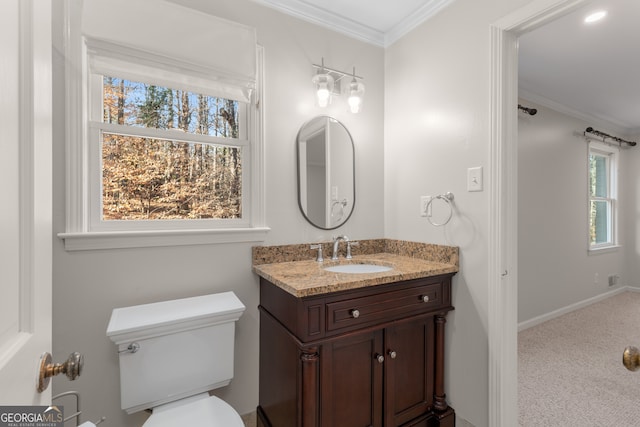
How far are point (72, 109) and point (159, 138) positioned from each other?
362 mm

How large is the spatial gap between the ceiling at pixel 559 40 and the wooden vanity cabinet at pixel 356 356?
5.44 ft

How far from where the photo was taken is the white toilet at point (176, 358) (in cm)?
123

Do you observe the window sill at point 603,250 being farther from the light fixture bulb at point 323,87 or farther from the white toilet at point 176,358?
the white toilet at point 176,358

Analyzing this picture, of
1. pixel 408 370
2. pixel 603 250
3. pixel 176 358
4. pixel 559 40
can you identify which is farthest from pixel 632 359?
pixel 603 250

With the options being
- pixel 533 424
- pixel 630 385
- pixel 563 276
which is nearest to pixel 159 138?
pixel 533 424

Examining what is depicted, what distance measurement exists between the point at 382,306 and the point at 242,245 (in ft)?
2.73

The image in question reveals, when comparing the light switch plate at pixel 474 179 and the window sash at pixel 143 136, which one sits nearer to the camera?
the window sash at pixel 143 136

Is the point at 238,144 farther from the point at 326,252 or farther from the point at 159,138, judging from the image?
the point at 326,252

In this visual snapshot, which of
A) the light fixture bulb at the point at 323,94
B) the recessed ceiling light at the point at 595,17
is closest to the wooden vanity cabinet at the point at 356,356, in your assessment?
the light fixture bulb at the point at 323,94

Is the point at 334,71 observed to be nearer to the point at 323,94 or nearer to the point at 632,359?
the point at 323,94

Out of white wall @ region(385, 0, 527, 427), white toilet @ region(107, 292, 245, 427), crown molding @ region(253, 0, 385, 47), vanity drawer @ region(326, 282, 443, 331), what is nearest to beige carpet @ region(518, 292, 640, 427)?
white wall @ region(385, 0, 527, 427)

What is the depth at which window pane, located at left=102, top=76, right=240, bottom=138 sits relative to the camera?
5.00 ft

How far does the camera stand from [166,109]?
1640mm

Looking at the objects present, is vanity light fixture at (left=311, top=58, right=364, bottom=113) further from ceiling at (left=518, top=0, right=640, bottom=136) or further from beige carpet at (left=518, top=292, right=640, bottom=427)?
→ beige carpet at (left=518, top=292, right=640, bottom=427)
